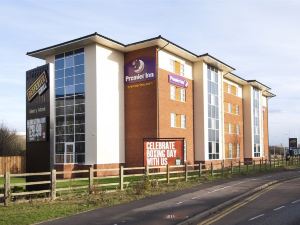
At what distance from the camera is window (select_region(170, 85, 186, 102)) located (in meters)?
40.0

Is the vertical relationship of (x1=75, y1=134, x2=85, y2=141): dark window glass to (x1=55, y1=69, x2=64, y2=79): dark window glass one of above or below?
below

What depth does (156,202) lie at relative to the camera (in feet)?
56.0

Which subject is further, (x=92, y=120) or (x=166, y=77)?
(x=166, y=77)

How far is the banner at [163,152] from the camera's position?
25533mm

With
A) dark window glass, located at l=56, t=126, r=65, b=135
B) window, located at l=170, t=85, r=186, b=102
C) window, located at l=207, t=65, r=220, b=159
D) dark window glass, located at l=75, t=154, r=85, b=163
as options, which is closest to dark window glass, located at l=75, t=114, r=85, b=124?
dark window glass, located at l=56, t=126, r=65, b=135

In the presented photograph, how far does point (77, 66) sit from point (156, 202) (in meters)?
22.7

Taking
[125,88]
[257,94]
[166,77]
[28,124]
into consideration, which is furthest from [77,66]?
[257,94]

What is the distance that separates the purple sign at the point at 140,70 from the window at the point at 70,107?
4063 mm

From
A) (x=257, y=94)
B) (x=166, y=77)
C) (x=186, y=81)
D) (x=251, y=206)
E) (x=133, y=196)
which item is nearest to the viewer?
(x=251, y=206)

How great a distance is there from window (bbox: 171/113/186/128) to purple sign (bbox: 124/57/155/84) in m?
4.50

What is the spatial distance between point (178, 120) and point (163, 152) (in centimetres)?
1481

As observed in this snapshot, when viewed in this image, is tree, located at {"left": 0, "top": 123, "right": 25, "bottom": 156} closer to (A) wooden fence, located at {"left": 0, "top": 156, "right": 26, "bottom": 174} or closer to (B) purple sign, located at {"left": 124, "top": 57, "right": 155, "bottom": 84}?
(A) wooden fence, located at {"left": 0, "top": 156, "right": 26, "bottom": 174}

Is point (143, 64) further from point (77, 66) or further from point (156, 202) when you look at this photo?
point (156, 202)

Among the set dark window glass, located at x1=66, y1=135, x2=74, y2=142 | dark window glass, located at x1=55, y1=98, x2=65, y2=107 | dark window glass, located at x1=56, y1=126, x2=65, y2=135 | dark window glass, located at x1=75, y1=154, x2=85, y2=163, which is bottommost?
dark window glass, located at x1=75, y1=154, x2=85, y2=163
